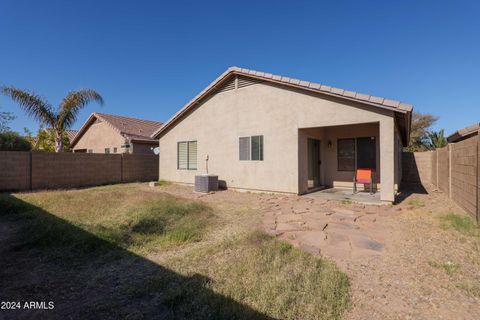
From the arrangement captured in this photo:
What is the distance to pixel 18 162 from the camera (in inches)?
434

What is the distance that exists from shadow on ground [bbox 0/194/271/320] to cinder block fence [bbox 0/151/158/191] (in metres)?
8.42

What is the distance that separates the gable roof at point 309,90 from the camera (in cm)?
724

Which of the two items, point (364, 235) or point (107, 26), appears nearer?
point (364, 235)

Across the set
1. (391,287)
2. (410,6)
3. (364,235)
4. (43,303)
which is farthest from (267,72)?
(43,303)

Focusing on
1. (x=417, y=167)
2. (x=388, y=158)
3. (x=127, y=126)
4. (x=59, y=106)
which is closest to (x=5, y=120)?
(x=59, y=106)

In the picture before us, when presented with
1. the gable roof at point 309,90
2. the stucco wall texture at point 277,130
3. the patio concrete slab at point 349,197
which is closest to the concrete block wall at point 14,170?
the gable roof at point 309,90

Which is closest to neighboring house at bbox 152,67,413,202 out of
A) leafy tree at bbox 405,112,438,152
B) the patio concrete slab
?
the patio concrete slab

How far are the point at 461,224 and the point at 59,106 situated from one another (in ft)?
61.3

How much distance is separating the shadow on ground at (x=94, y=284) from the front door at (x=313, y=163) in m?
8.60

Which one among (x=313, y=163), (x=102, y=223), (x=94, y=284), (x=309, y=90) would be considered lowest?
(x=94, y=284)

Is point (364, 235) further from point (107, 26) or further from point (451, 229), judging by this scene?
point (107, 26)

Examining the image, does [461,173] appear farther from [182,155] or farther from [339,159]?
[182,155]

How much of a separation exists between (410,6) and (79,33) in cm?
1409

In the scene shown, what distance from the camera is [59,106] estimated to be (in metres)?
14.0
